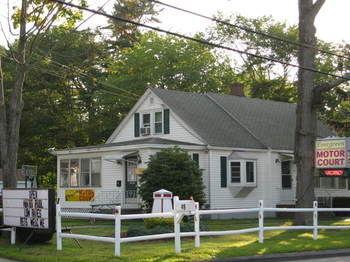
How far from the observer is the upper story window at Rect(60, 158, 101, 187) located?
34.9 metres

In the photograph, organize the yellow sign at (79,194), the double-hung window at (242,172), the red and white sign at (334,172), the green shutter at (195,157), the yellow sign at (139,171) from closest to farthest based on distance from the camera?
the red and white sign at (334,172)
the yellow sign at (139,171)
the green shutter at (195,157)
the double-hung window at (242,172)
the yellow sign at (79,194)

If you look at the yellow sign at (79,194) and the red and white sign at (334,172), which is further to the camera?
the yellow sign at (79,194)

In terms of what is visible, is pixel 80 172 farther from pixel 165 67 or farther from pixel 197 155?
pixel 165 67

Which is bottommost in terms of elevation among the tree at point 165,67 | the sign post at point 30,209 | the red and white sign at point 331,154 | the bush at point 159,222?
the bush at point 159,222

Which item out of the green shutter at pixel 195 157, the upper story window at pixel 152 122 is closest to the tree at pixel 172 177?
the green shutter at pixel 195 157

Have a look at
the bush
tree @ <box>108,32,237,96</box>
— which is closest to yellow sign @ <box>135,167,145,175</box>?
the bush

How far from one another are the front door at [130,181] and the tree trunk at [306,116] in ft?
33.9

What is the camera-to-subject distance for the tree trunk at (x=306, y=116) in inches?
976

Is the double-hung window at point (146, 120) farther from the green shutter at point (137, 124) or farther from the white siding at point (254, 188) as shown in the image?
the white siding at point (254, 188)

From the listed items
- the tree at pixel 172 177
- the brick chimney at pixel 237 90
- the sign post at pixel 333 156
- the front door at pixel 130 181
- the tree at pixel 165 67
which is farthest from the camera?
the tree at pixel 165 67

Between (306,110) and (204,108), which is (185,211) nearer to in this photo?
(306,110)

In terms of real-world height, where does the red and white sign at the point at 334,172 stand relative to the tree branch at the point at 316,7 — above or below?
below

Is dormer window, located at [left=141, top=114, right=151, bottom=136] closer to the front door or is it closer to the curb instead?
the front door

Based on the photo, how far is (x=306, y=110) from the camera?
2488cm
